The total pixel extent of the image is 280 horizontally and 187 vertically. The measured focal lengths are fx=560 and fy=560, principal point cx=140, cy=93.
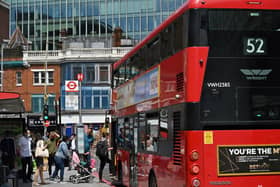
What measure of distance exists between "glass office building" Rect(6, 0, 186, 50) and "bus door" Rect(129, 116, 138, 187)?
61.0 metres

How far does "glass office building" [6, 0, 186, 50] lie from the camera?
77312 millimetres

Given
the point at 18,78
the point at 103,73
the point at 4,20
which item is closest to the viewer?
the point at 103,73

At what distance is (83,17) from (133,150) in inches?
2638

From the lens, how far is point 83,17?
80750 mm

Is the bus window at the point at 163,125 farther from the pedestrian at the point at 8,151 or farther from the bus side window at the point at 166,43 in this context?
the pedestrian at the point at 8,151

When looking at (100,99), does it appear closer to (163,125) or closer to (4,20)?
(4,20)

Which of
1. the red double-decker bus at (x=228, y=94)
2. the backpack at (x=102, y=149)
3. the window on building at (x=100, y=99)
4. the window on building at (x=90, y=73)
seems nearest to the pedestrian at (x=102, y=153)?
the backpack at (x=102, y=149)

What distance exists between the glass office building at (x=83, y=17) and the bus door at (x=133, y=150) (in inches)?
2400

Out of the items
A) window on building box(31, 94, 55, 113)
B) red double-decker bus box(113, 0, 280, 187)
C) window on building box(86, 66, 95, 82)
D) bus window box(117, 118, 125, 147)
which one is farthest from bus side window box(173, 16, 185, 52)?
window on building box(31, 94, 55, 113)

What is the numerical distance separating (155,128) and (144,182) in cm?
213

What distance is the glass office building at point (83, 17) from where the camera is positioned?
254ft

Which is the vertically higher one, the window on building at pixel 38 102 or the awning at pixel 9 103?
the awning at pixel 9 103

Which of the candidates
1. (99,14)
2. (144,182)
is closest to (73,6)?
(99,14)

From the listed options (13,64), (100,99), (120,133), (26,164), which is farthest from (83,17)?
(120,133)
